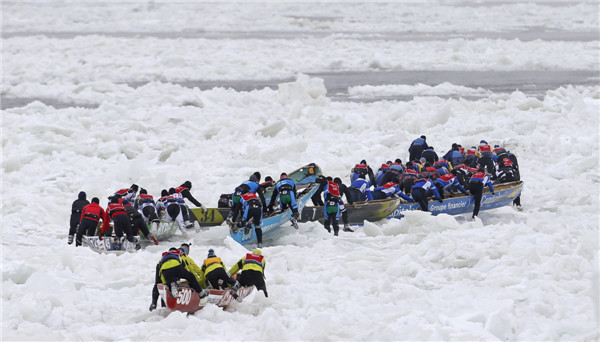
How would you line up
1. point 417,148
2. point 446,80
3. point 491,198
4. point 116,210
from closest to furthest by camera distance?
point 116,210, point 491,198, point 417,148, point 446,80

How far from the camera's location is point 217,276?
453 inches

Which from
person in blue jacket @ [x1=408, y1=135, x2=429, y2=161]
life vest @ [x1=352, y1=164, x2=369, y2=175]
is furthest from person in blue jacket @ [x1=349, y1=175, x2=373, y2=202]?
person in blue jacket @ [x1=408, y1=135, x2=429, y2=161]

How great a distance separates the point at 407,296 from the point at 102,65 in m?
31.6

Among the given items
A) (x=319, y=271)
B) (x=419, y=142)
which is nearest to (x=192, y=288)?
(x=319, y=271)

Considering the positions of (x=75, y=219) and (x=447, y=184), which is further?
(x=447, y=184)

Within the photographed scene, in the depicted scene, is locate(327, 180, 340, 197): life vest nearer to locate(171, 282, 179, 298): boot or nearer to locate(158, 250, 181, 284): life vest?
locate(158, 250, 181, 284): life vest

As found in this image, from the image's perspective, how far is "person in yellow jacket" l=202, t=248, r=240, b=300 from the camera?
37.8 ft

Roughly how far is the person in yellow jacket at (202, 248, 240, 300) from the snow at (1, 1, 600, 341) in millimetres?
321

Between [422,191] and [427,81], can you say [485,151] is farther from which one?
[427,81]

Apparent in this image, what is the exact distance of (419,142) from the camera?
2130 cm

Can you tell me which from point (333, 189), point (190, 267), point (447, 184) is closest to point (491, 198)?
point (447, 184)

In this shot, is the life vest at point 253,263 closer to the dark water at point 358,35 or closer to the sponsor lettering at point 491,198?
the sponsor lettering at point 491,198

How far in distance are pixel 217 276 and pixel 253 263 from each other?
608 millimetres

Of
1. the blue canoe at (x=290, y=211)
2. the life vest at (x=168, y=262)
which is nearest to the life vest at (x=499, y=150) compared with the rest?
the blue canoe at (x=290, y=211)
